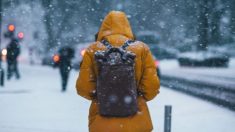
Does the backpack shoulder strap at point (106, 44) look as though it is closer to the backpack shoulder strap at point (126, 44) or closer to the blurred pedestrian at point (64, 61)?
the backpack shoulder strap at point (126, 44)

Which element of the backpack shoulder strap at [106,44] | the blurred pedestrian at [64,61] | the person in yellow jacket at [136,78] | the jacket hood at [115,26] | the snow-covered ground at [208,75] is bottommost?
the snow-covered ground at [208,75]

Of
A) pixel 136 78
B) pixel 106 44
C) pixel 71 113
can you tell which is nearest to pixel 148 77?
pixel 136 78

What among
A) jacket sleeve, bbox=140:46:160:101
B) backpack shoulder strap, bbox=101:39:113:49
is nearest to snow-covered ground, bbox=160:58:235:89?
jacket sleeve, bbox=140:46:160:101

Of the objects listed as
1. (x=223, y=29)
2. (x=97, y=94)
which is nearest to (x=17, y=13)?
(x=223, y=29)

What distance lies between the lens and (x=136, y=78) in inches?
163

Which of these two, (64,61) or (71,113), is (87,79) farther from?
(64,61)

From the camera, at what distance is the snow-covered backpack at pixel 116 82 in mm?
3943

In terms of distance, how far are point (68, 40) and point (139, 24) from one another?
24.6 ft

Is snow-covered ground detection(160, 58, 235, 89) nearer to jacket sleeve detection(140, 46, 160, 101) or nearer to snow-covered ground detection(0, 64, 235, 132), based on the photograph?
snow-covered ground detection(0, 64, 235, 132)

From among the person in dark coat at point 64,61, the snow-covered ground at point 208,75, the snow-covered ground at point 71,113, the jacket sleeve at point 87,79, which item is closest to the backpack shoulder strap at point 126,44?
the jacket sleeve at point 87,79

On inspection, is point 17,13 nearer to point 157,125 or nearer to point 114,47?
point 157,125

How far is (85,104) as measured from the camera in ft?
39.7

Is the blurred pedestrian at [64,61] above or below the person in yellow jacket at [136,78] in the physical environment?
below

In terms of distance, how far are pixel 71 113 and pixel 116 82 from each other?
672 cm
